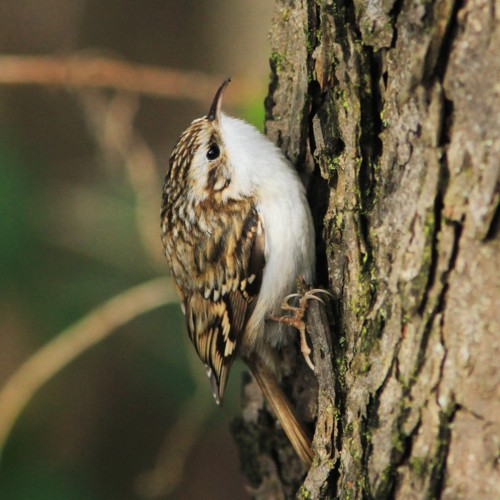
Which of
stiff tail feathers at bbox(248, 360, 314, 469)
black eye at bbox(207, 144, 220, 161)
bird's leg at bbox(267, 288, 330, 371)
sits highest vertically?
black eye at bbox(207, 144, 220, 161)

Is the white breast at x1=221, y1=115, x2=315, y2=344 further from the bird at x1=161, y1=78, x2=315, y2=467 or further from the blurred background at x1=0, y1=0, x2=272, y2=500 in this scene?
the blurred background at x1=0, y1=0, x2=272, y2=500

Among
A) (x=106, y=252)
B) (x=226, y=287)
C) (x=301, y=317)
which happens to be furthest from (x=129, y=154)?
(x=301, y=317)

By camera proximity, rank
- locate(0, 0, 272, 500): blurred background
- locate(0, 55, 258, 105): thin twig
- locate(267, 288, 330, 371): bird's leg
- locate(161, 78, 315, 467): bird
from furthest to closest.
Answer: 1. locate(0, 0, 272, 500): blurred background
2. locate(0, 55, 258, 105): thin twig
3. locate(161, 78, 315, 467): bird
4. locate(267, 288, 330, 371): bird's leg

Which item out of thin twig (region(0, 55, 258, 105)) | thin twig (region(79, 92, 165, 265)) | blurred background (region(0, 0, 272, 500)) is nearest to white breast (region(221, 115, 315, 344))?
blurred background (region(0, 0, 272, 500))

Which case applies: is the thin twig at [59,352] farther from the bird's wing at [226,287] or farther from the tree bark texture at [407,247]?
the tree bark texture at [407,247]

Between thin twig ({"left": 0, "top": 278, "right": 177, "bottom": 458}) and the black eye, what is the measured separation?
82cm

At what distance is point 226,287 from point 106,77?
1.18 metres

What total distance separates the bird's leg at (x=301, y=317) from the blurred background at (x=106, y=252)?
2.43 ft

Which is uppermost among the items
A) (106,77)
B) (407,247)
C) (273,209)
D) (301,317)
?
(106,77)

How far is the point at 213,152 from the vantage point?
2178mm

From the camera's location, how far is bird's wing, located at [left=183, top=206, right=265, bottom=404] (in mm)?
2064

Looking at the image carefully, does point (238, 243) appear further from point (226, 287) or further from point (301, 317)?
point (301, 317)

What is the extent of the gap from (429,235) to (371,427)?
17.7 inches

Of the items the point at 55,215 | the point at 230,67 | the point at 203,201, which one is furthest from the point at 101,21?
the point at 203,201
